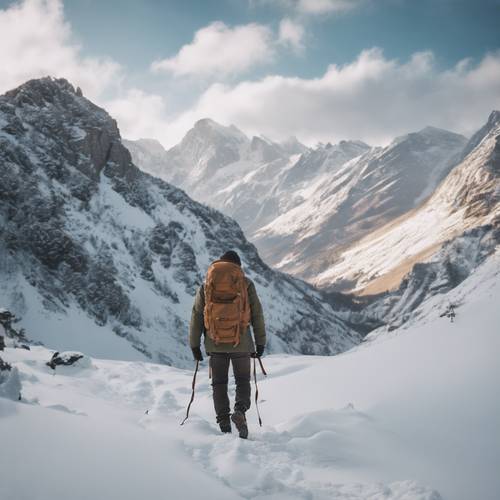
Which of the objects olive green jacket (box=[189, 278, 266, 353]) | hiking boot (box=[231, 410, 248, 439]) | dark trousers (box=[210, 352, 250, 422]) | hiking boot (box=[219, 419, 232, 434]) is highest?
olive green jacket (box=[189, 278, 266, 353])

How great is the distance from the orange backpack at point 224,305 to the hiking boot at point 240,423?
0.91 metres

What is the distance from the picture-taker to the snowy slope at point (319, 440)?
303cm

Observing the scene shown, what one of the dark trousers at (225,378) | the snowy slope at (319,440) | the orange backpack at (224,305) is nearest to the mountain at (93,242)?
the snowy slope at (319,440)

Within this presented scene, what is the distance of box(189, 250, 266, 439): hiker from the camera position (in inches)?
228

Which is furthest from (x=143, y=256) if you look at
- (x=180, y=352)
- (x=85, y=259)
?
(x=180, y=352)

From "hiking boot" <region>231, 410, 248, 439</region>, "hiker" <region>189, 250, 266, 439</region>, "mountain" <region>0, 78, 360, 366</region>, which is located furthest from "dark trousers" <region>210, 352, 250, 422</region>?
"mountain" <region>0, 78, 360, 366</region>

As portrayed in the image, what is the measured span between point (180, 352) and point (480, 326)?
45.7 metres

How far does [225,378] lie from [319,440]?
62.6 inches

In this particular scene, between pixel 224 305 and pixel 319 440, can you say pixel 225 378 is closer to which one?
pixel 224 305

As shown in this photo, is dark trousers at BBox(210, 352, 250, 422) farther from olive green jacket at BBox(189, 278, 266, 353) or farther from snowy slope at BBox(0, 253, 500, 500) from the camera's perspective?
snowy slope at BBox(0, 253, 500, 500)

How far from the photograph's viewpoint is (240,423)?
18.1 feet

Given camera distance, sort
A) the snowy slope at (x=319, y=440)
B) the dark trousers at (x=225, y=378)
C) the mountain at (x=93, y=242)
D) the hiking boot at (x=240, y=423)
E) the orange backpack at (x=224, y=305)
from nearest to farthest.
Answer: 1. the snowy slope at (x=319, y=440)
2. the hiking boot at (x=240, y=423)
3. the orange backpack at (x=224, y=305)
4. the dark trousers at (x=225, y=378)
5. the mountain at (x=93, y=242)

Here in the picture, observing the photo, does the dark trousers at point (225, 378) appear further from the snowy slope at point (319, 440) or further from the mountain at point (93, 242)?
the mountain at point (93, 242)

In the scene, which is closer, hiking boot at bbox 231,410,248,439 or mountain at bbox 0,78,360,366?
hiking boot at bbox 231,410,248,439
